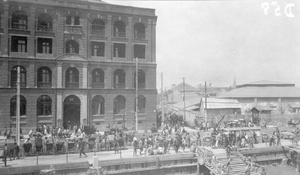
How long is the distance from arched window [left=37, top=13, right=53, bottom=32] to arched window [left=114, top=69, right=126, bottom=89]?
1025 centimetres

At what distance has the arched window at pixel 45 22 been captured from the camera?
32.9 metres

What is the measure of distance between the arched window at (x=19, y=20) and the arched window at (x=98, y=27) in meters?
8.35

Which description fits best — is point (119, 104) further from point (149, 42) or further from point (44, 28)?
point (44, 28)

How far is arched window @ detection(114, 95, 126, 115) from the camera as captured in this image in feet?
119

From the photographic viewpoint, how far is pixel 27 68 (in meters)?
31.8

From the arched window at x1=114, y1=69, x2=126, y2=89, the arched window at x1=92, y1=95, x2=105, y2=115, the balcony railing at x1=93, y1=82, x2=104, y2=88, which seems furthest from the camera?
the arched window at x1=114, y1=69, x2=126, y2=89

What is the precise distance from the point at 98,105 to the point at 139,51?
31.8 ft

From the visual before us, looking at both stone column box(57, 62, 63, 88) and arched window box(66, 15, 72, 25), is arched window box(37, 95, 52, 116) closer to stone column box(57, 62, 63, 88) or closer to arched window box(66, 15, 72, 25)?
stone column box(57, 62, 63, 88)

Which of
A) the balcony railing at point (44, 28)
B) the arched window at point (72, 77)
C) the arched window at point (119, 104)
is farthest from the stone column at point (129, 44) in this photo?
the balcony railing at point (44, 28)

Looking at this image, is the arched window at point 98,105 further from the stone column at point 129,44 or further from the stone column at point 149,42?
the stone column at point 149,42

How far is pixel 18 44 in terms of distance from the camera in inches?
1253

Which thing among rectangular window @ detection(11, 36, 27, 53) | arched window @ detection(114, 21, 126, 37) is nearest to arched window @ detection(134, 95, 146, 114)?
arched window @ detection(114, 21, 126, 37)

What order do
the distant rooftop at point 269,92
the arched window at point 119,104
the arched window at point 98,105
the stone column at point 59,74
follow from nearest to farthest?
the stone column at point 59,74 → the arched window at point 98,105 → the arched window at point 119,104 → the distant rooftop at point 269,92

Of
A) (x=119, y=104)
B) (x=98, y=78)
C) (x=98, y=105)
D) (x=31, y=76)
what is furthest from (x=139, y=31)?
(x=31, y=76)
